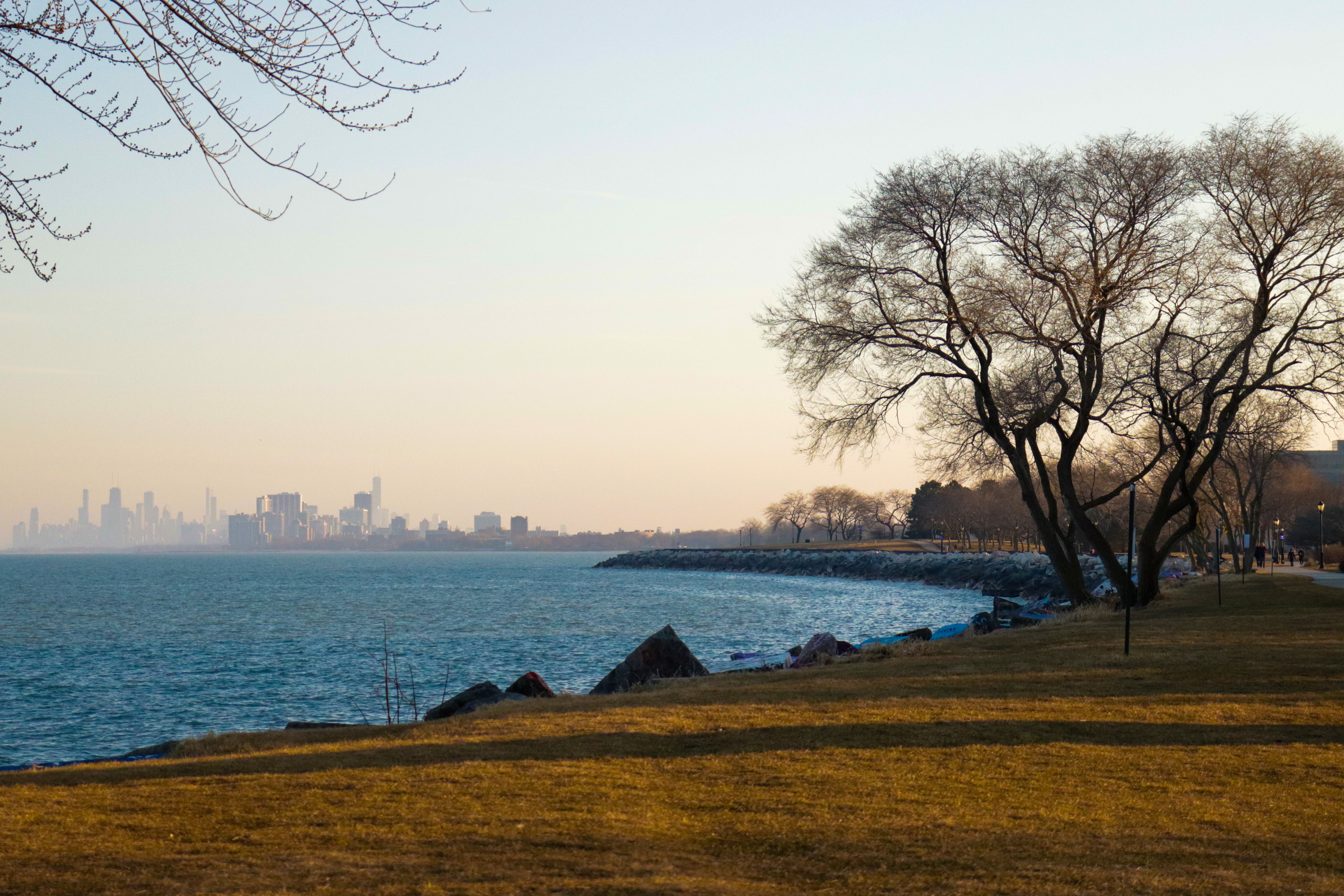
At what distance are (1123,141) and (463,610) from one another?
145 feet

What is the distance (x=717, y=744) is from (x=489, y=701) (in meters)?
7.63

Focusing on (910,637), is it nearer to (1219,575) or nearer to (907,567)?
(1219,575)

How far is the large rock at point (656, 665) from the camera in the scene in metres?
18.5

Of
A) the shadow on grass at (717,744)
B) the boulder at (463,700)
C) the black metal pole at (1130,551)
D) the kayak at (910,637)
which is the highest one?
the black metal pole at (1130,551)

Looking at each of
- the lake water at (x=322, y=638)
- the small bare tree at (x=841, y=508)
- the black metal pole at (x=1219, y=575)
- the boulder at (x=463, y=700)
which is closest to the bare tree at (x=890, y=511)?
the small bare tree at (x=841, y=508)

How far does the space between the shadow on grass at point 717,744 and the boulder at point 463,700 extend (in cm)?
662

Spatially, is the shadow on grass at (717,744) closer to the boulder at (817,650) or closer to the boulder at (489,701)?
the boulder at (489,701)

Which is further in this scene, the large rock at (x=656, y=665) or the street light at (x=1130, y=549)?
the large rock at (x=656, y=665)

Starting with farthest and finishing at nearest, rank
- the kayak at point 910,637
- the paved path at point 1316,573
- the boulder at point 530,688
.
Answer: the paved path at point 1316,573, the kayak at point 910,637, the boulder at point 530,688

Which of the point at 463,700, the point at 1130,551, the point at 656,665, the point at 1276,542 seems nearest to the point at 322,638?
the point at 656,665

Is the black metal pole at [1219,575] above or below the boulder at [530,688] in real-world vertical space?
above

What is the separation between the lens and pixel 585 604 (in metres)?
64.0

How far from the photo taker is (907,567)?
3861 inches

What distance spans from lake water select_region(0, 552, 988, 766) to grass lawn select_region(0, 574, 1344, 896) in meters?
12.5
